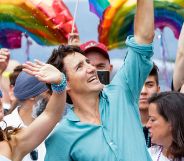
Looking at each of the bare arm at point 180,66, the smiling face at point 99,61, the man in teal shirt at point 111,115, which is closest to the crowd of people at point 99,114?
the man in teal shirt at point 111,115

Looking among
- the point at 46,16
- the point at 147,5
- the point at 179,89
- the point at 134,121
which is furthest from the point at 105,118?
the point at 46,16

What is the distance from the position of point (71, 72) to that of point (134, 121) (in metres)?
0.44

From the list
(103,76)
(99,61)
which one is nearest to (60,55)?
(103,76)

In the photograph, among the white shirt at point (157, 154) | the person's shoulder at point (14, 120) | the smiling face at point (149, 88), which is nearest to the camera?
the white shirt at point (157, 154)

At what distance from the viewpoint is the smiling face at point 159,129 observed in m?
3.61

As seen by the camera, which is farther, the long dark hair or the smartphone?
the smartphone

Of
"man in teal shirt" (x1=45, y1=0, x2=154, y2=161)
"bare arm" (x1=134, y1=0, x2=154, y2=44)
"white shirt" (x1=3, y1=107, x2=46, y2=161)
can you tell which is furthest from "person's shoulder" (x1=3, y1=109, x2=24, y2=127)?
"bare arm" (x1=134, y1=0, x2=154, y2=44)

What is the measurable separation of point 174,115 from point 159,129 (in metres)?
0.10

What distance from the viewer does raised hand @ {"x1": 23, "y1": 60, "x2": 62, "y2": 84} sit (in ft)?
11.3

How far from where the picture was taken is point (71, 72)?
3707 mm

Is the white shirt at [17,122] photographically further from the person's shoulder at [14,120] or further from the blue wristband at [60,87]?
the blue wristband at [60,87]

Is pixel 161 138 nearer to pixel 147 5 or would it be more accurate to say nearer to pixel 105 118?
pixel 105 118

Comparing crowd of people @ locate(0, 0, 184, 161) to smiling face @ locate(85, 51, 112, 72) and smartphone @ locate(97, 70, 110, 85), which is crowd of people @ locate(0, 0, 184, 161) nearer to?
smartphone @ locate(97, 70, 110, 85)

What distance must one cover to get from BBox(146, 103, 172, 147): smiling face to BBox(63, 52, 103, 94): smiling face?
33 cm
